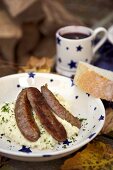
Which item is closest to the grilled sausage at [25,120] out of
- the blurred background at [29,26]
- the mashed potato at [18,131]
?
the mashed potato at [18,131]

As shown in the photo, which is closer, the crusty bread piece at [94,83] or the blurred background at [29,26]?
the crusty bread piece at [94,83]

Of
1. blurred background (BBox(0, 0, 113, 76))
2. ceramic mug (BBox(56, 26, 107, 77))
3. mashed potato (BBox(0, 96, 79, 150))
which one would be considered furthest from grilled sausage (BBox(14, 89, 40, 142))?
blurred background (BBox(0, 0, 113, 76))

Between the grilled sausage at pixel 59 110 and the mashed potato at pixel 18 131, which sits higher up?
the grilled sausage at pixel 59 110

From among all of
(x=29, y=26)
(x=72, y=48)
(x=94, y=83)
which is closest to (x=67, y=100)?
(x=94, y=83)

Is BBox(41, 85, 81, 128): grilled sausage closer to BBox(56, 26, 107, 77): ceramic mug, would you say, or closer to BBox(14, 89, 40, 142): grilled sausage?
BBox(14, 89, 40, 142): grilled sausage

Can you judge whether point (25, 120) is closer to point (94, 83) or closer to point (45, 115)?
point (45, 115)

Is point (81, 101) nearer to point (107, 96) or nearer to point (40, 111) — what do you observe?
point (107, 96)

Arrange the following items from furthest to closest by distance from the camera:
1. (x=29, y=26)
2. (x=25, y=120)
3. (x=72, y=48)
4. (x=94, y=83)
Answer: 1. (x=29, y=26)
2. (x=72, y=48)
3. (x=94, y=83)
4. (x=25, y=120)

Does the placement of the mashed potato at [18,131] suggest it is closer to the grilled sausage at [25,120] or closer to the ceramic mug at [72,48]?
the grilled sausage at [25,120]
